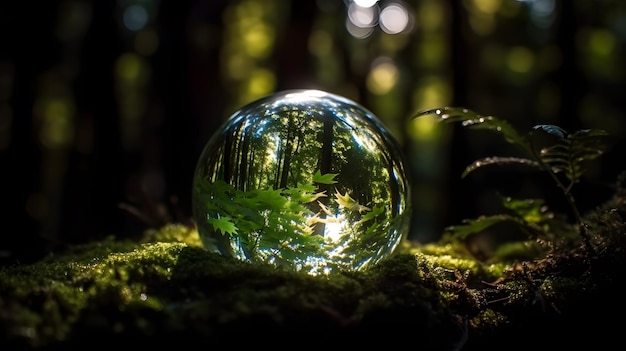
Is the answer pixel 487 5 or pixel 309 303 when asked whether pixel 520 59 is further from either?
pixel 309 303

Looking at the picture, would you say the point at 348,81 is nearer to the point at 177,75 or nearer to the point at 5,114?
the point at 177,75

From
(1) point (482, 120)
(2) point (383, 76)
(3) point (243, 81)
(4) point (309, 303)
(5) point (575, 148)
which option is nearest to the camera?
(4) point (309, 303)

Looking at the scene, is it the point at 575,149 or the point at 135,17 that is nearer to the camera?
the point at 575,149

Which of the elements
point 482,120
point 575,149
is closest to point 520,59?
point 575,149

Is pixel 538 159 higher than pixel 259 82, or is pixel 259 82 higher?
pixel 259 82

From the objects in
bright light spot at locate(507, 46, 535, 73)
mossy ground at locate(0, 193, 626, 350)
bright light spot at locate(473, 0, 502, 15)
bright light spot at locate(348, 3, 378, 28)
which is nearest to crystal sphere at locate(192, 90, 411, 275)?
mossy ground at locate(0, 193, 626, 350)
